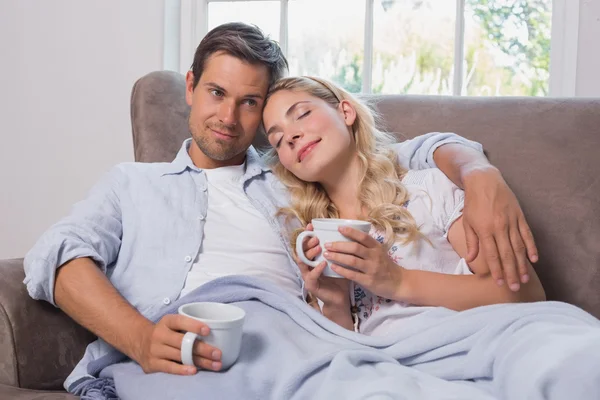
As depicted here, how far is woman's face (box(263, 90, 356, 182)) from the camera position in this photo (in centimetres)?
155

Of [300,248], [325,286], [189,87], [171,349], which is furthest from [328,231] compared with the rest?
[189,87]

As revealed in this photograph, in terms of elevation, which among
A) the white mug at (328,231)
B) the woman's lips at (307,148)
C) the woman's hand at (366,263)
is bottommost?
the woman's hand at (366,263)

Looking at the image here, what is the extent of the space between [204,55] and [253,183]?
38 centimetres

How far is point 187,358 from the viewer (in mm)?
1042

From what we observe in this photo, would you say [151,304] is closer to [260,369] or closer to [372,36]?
[260,369]

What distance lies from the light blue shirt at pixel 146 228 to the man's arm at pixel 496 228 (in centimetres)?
27

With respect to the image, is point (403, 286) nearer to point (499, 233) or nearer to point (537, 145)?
point (499, 233)

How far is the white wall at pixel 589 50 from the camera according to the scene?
7.28 ft

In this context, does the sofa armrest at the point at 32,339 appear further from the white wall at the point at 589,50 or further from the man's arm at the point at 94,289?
the white wall at the point at 589,50

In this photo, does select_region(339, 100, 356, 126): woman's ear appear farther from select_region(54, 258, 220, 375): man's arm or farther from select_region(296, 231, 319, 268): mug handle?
select_region(54, 258, 220, 375): man's arm

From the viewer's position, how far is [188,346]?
1018 millimetres

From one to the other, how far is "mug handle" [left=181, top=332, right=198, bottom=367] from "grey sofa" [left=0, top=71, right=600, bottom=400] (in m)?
0.44

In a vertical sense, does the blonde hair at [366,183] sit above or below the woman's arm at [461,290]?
above

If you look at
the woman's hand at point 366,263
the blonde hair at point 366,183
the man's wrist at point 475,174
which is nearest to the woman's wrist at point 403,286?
the woman's hand at point 366,263
